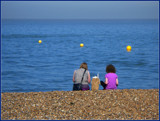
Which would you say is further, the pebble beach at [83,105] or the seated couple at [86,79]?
the seated couple at [86,79]

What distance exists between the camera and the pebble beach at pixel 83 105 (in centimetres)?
661

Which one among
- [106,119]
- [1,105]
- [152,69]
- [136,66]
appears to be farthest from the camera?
[136,66]

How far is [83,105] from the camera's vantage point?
716 cm

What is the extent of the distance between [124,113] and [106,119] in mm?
564

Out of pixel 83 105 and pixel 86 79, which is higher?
pixel 86 79

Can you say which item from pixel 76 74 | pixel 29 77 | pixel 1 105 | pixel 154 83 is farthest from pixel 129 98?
pixel 29 77

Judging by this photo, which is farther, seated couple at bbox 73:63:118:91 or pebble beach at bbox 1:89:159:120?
seated couple at bbox 73:63:118:91

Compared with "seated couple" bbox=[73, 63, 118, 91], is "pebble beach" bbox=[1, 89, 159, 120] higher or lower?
lower

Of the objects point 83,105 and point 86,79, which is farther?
point 86,79

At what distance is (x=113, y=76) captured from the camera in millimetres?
8984

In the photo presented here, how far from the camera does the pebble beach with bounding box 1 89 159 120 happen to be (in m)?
6.61

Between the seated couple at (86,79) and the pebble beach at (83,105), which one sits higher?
the seated couple at (86,79)

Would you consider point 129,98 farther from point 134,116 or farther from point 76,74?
point 76,74

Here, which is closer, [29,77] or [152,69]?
[29,77]
